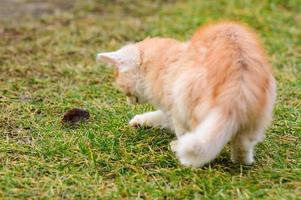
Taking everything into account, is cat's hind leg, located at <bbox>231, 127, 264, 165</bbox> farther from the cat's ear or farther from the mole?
Result: the mole

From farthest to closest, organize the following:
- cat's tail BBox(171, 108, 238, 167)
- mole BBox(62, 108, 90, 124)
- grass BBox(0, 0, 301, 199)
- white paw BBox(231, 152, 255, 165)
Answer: mole BBox(62, 108, 90, 124) → white paw BBox(231, 152, 255, 165) → grass BBox(0, 0, 301, 199) → cat's tail BBox(171, 108, 238, 167)

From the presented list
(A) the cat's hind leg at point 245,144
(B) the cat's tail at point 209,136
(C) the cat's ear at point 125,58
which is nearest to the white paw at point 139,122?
(C) the cat's ear at point 125,58

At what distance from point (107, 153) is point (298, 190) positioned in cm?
129

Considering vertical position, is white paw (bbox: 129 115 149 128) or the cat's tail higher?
the cat's tail

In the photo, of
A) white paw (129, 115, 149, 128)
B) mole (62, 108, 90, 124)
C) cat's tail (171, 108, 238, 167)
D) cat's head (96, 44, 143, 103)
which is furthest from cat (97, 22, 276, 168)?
mole (62, 108, 90, 124)

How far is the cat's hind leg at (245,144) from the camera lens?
4.00 metres

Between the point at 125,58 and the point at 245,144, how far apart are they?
1219mm

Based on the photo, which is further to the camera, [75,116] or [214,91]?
[75,116]

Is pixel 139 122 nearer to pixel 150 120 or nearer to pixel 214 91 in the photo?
pixel 150 120

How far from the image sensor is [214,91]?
3865 millimetres

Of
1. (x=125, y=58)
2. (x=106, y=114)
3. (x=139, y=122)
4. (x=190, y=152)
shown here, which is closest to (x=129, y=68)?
(x=125, y=58)

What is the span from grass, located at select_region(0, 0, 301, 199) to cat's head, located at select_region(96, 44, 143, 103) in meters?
0.27

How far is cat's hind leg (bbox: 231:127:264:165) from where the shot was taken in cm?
400

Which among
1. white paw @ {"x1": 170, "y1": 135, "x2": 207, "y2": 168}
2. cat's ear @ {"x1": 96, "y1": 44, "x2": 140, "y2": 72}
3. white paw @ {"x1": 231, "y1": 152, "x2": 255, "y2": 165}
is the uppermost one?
cat's ear @ {"x1": 96, "y1": 44, "x2": 140, "y2": 72}
